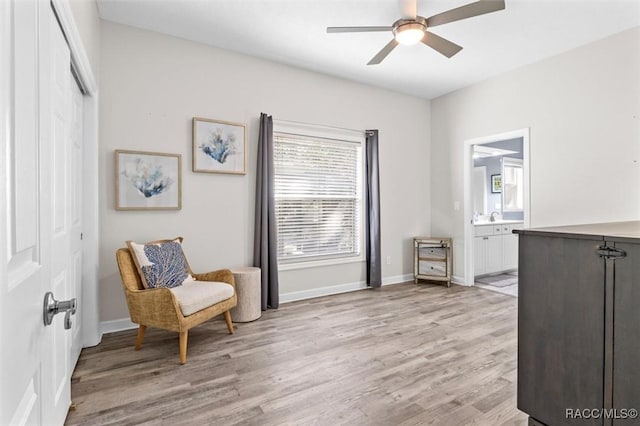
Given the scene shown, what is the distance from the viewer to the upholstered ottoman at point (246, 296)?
10.6 ft

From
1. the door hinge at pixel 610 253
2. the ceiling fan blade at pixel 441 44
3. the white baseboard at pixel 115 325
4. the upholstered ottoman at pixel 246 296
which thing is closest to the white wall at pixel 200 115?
the white baseboard at pixel 115 325

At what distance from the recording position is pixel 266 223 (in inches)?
143

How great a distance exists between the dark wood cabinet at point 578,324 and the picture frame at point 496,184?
228 inches

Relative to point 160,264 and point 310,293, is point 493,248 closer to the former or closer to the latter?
point 310,293

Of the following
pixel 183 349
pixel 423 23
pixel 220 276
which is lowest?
pixel 183 349

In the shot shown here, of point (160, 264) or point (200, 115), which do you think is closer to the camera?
point (160, 264)

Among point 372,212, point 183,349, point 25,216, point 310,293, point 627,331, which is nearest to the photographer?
point 25,216

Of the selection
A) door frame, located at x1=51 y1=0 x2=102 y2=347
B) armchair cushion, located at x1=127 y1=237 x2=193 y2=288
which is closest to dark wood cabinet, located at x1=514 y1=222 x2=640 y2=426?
armchair cushion, located at x1=127 y1=237 x2=193 y2=288

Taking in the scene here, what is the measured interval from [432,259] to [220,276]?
10.5 ft

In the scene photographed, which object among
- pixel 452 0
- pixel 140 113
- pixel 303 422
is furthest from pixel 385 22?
pixel 303 422

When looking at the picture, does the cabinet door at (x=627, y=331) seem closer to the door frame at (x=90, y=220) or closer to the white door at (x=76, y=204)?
the white door at (x=76, y=204)

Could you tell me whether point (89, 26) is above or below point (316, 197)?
above

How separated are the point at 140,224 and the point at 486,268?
494cm

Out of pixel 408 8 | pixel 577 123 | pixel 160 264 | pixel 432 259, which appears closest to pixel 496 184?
pixel 432 259
